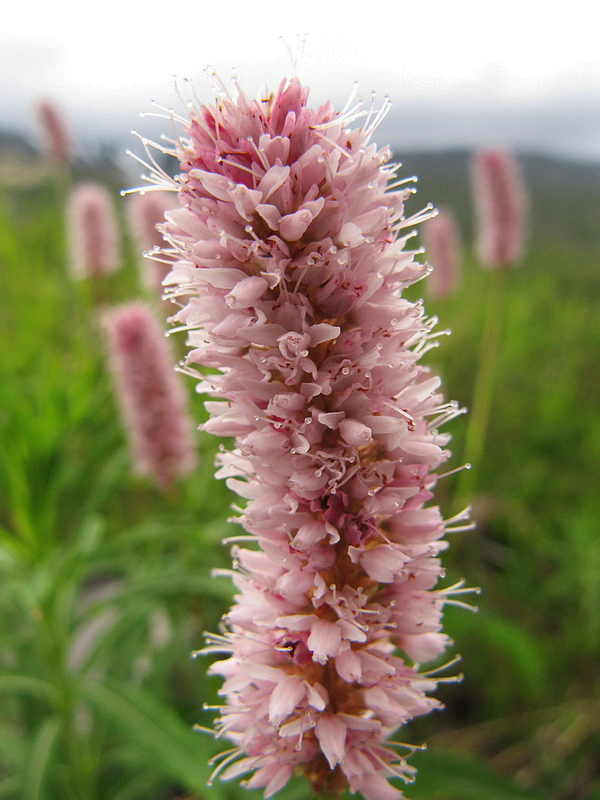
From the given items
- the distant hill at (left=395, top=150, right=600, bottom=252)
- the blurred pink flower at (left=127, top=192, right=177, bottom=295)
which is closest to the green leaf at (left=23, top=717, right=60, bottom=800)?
the blurred pink flower at (left=127, top=192, right=177, bottom=295)

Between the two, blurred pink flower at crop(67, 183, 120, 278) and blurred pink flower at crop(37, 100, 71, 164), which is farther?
blurred pink flower at crop(37, 100, 71, 164)

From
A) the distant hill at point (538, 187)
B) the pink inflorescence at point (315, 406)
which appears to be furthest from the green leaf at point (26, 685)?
the distant hill at point (538, 187)

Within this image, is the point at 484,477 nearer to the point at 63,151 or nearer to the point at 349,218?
the point at 349,218

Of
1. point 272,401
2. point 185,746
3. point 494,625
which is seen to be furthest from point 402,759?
point 494,625

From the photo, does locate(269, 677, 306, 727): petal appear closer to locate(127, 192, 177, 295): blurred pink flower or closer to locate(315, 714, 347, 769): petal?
locate(315, 714, 347, 769): petal

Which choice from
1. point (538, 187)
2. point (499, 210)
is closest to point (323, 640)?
point (499, 210)

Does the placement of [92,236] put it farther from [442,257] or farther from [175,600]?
[175,600]

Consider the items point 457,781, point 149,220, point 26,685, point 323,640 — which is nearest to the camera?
point 323,640
